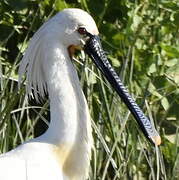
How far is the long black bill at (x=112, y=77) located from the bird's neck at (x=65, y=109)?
16cm

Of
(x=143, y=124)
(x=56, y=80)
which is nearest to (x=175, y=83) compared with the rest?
(x=143, y=124)

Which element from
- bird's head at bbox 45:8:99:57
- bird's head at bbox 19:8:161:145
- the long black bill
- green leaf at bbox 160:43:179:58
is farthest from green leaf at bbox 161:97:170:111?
bird's head at bbox 45:8:99:57

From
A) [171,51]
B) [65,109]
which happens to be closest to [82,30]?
[65,109]

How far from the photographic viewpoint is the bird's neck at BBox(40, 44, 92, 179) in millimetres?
4922

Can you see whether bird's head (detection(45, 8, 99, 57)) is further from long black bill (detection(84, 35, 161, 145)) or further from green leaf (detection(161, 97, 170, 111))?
green leaf (detection(161, 97, 170, 111))

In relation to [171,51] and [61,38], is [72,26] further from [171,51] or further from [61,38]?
[171,51]

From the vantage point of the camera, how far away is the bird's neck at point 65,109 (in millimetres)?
4922

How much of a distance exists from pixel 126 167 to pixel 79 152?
0.84 meters

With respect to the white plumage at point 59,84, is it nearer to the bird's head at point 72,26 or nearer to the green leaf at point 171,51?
the bird's head at point 72,26

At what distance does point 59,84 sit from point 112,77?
0.36 metres

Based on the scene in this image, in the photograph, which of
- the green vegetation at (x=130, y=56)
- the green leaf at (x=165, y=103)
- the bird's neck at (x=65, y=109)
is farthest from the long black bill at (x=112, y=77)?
the green leaf at (x=165, y=103)

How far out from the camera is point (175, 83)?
Result: 6512 millimetres

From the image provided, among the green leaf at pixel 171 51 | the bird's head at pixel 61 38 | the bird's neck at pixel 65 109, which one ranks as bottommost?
the green leaf at pixel 171 51

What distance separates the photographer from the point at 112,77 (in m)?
5.14
